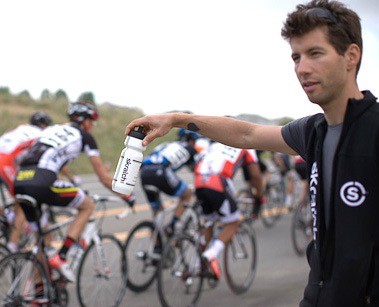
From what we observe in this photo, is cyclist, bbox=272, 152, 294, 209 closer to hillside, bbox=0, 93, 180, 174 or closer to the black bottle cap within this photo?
the black bottle cap

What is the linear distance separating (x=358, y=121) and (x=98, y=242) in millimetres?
4400

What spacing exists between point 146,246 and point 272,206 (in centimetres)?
543

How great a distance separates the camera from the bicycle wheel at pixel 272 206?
39.1 feet

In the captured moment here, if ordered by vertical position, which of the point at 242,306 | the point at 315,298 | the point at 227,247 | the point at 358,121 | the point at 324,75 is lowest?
the point at 242,306

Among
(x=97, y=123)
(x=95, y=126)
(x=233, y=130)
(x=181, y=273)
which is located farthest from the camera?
(x=97, y=123)

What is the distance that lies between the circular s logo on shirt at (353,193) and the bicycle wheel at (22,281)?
386 cm

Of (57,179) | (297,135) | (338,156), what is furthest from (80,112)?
(338,156)

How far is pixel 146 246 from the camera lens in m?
7.27

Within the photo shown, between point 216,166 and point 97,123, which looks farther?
point 97,123

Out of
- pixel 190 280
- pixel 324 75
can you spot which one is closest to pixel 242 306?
pixel 190 280

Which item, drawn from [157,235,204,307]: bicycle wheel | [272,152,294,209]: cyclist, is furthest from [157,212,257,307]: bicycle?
[272,152,294,209]: cyclist

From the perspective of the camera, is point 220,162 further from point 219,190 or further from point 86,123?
point 86,123

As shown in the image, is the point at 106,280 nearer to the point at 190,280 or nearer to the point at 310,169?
the point at 190,280

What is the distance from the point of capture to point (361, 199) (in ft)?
7.43
